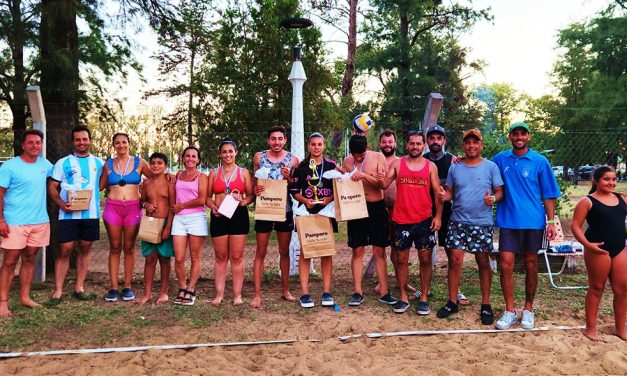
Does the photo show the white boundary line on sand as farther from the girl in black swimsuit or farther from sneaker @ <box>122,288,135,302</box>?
sneaker @ <box>122,288,135,302</box>

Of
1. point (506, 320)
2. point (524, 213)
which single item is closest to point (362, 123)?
point (524, 213)

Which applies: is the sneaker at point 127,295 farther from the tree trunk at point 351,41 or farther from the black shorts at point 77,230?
the tree trunk at point 351,41

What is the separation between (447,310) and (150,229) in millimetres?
3180

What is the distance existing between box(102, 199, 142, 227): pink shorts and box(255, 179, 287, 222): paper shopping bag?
1.35m

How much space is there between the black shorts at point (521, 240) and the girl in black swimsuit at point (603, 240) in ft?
1.10

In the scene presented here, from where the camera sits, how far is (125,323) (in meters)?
4.32

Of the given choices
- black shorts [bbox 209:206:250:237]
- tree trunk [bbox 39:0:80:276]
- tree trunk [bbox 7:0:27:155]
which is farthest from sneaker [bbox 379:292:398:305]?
tree trunk [bbox 7:0:27:155]

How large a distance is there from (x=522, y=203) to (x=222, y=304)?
10.6 ft

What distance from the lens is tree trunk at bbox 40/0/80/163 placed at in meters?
5.98

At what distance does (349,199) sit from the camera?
4613mm

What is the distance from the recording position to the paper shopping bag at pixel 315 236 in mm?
4672

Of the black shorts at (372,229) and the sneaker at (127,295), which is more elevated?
the black shorts at (372,229)

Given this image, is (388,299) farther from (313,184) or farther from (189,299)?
(189,299)

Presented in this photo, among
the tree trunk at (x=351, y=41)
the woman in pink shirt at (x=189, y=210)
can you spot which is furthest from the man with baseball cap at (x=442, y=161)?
the tree trunk at (x=351, y=41)
